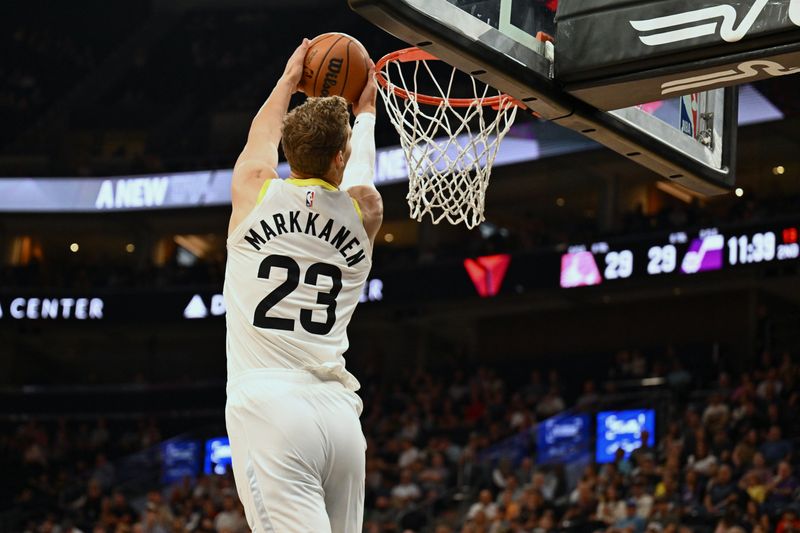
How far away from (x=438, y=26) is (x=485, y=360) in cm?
1862

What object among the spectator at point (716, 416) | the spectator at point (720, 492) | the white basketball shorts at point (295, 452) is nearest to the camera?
the white basketball shorts at point (295, 452)

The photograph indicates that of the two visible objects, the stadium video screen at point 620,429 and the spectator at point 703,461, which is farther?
the stadium video screen at point 620,429

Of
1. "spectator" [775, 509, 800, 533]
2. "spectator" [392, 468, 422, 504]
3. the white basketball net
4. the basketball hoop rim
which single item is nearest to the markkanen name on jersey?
the basketball hoop rim

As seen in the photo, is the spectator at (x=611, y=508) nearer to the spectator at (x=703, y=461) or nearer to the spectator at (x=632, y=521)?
the spectator at (x=632, y=521)

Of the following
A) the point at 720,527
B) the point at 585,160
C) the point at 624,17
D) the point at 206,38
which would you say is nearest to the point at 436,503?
the point at 720,527

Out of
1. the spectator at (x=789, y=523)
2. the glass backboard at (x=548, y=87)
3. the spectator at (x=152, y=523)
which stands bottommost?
the spectator at (x=152, y=523)

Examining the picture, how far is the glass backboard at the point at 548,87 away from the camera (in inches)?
154

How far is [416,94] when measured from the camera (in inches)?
239

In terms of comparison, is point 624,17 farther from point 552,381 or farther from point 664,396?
point 552,381

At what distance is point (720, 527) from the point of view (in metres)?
10.4

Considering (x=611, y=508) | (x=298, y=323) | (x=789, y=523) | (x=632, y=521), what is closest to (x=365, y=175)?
(x=298, y=323)

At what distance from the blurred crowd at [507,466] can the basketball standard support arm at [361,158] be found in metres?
7.85

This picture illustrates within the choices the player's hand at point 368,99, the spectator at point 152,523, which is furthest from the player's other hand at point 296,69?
the spectator at point 152,523

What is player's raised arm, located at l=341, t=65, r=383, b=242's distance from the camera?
3.18 m
